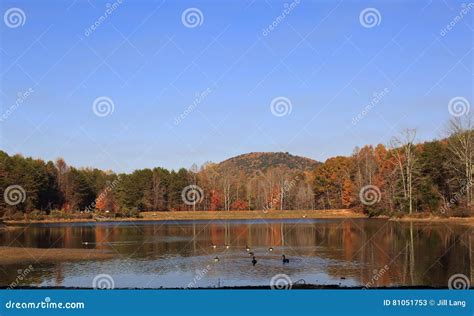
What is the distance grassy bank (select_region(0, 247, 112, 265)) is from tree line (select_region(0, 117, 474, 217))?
26.0 m

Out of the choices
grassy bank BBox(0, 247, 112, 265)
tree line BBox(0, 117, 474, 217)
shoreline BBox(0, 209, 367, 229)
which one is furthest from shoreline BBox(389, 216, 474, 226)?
grassy bank BBox(0, 247, 112, 265)

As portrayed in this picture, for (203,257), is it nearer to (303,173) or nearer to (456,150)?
(456,150)

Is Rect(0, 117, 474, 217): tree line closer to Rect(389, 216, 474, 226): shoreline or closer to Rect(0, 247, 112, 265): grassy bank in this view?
Rect(389, 216, 474, 226): shoreline

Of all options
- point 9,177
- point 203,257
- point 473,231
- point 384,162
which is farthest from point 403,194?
point 9,177

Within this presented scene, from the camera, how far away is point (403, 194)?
229 feet

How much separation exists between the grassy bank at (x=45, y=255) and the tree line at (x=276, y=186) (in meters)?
26.0

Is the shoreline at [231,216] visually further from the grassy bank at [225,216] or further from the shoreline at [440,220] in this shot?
the shoreline at [440,220]

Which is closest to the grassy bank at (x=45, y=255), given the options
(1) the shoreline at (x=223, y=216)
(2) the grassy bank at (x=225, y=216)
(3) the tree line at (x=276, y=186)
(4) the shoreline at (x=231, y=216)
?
(3) the tree line at (x=276, y=186)

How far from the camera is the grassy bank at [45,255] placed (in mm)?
28062

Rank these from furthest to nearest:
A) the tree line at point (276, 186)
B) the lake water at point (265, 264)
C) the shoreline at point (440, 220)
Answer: the tree line at point (276, 186) < the shoreline at point (440, 220) < the lake water at point (265, 264)

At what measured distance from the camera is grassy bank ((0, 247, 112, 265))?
28062mm

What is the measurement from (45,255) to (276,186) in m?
79.4

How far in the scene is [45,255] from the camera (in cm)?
3017

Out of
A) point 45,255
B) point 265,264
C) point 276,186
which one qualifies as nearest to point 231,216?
point 276,186
